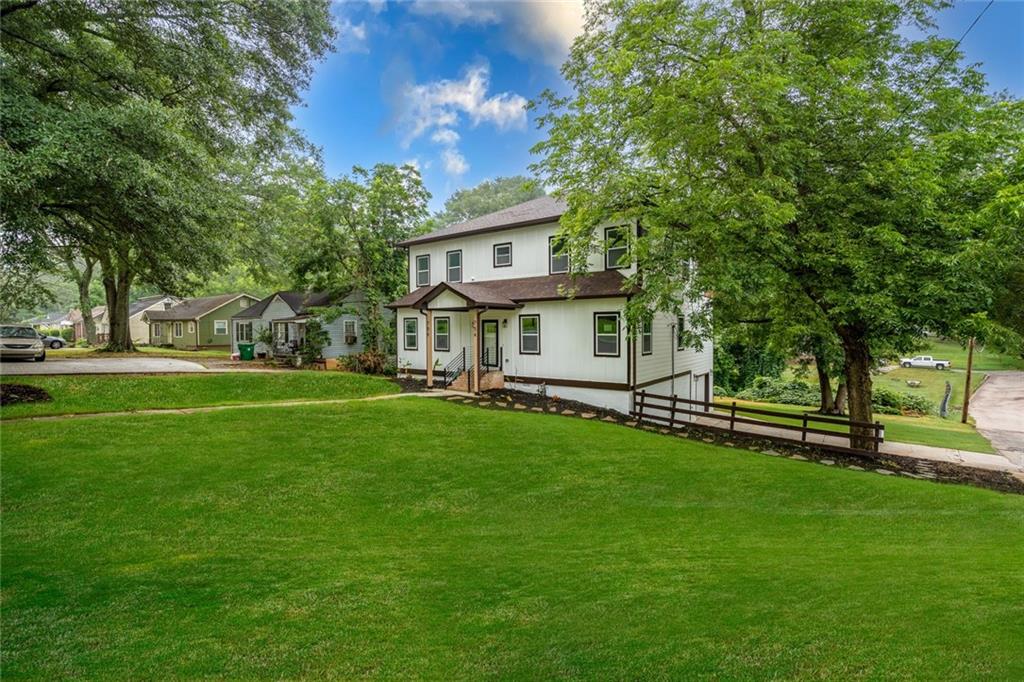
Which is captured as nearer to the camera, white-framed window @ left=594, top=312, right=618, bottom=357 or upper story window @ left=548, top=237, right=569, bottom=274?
white-framed window @ left=594, top=312, right=618, bottom=357

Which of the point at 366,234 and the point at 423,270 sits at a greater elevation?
the point at 366,234

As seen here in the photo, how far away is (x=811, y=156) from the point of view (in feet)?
35.3

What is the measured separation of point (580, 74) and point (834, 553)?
548 inches

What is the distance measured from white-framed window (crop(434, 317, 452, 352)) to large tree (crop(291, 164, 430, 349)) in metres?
4.47

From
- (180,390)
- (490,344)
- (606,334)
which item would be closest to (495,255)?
(490,344)

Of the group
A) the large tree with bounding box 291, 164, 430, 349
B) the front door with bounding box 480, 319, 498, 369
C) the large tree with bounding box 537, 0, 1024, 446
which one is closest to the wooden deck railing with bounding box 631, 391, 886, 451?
the large tree with bounding box 537, 0, 1024, 446

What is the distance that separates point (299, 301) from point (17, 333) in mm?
12279

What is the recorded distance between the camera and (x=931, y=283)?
9617mm

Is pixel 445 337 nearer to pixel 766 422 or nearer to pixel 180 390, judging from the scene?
pixel 180 390

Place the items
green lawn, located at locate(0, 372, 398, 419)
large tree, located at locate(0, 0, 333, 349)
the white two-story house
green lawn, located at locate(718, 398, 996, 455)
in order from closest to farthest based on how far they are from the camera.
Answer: large tree, located at locate(0, 0, 333, 349)
green lawn, located at locate(0, 372, 398, 419)
the white two-story house
green lawn, located at locate(718, 398, 996, 455)

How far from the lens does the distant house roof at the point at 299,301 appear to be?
27023mm

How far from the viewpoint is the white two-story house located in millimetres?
15750

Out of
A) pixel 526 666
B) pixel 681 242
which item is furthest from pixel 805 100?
pixel 526 666

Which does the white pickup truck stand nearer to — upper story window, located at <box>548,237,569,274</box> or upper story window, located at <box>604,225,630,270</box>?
upper story window, located at <box>604,225,630,270</box>
